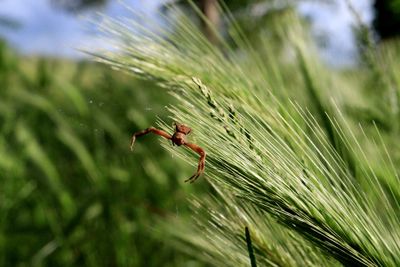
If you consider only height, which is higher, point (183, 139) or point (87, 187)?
point (183, 139)

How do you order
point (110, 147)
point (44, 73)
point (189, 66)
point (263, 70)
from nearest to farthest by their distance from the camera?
1. point (189, 66)
2. point (263, 70)
3. point (110, 147)
4. point (44, 73)

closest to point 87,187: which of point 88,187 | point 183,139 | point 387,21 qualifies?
point 88,187

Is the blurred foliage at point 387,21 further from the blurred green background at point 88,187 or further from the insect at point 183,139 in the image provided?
the insect at point 183,139

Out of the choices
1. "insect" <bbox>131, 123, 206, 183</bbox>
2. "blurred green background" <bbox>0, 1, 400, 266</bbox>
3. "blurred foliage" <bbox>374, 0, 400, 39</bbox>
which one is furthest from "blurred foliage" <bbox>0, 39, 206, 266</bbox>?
"blurred foliage" <bbox>374, 0, 400, 39</bbox>

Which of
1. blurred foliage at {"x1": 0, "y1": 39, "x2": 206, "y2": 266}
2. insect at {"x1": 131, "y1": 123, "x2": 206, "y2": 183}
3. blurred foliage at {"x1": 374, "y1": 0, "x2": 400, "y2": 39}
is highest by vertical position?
blurred foliage at {"x1": 374, "y1": 0, "x2": 400, "y2": 39}

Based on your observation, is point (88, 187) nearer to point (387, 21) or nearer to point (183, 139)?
point (183, 139)

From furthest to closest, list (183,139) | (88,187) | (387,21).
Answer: (387,21), (88,187), (183,139)

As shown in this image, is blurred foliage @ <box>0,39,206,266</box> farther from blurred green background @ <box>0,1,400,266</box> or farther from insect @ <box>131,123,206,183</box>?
insect @ <box>131,123,206,183</box>

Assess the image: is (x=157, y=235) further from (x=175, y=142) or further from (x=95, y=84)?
(x=175, y=142)

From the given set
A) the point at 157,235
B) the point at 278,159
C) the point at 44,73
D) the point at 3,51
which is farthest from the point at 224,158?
the point at 3,51
